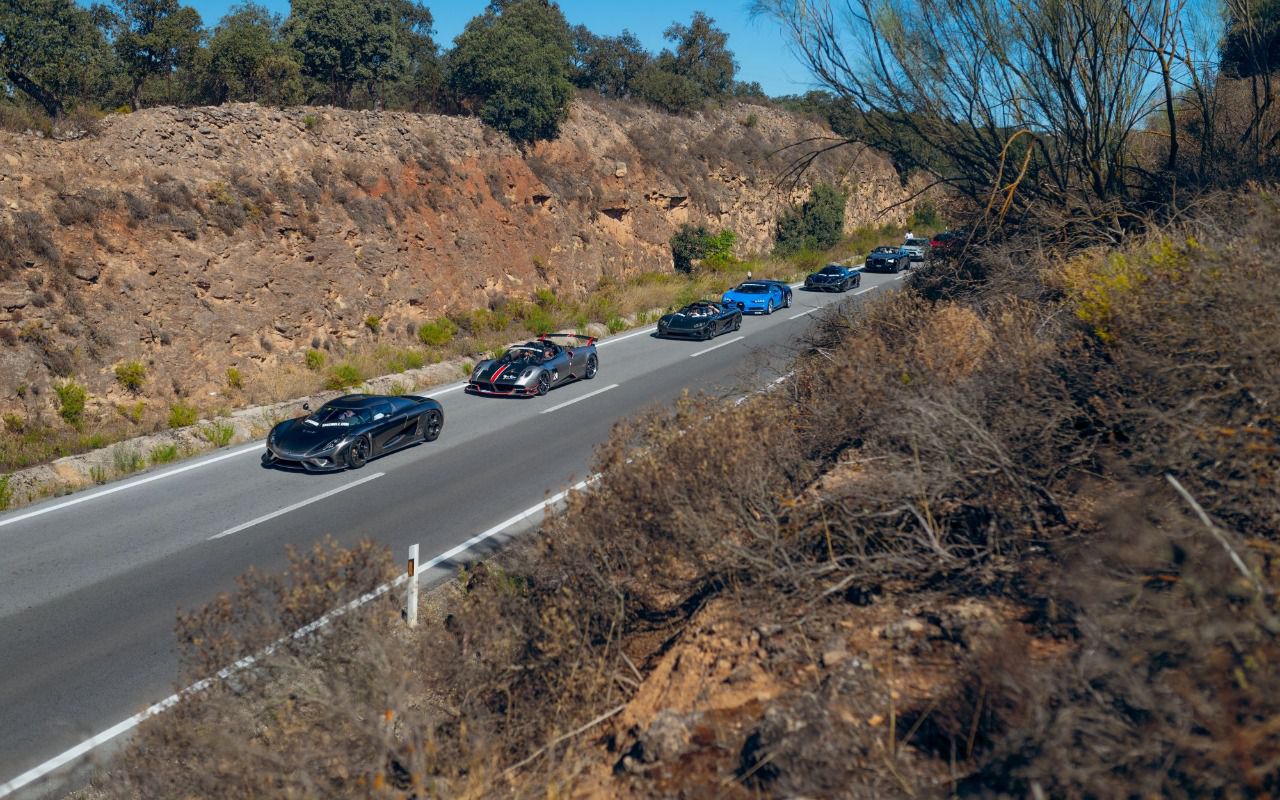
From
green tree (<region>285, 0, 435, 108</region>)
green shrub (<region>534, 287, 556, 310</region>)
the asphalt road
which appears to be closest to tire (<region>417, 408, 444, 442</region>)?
the asphalt road

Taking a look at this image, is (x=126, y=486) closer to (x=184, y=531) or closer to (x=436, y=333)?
(x=184, y=531)

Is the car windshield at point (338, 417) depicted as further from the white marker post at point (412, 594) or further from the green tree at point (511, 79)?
the green tree at point (511, 79)

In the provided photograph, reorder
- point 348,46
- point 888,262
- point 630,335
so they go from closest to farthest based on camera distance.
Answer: point 630,335
point 348,46
point 888,262

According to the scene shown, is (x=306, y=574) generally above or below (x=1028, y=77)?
below

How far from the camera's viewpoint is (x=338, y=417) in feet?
49.0

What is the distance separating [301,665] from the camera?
5922mm

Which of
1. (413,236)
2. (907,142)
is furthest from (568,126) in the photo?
(907,142)

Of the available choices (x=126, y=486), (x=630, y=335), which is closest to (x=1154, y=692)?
(x=126, y=486)

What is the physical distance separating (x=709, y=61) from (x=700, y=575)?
48124mm

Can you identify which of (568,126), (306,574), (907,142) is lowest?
(306,574)

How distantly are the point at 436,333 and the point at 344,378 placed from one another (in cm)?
509

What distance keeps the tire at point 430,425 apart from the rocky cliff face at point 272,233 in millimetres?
6337

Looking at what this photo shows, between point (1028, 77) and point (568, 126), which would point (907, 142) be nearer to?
point (1028, 77)

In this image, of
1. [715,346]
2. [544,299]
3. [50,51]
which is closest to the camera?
[50,51]
